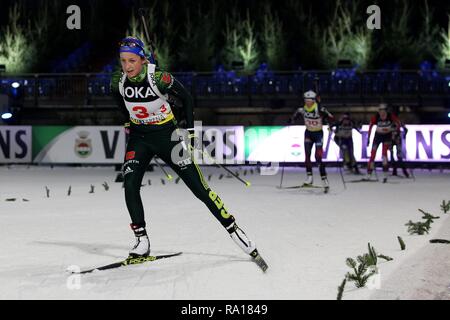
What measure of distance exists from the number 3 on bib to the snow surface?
1457mm

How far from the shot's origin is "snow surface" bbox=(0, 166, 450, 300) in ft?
18.0

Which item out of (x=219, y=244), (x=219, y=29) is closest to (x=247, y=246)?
(x=219, y=244)

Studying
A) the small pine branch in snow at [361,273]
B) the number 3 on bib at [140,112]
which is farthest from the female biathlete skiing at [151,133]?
the small pine branch in snow at [361,273]

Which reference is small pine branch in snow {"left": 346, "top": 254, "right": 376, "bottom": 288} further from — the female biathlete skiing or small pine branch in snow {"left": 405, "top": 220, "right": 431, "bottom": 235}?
small pine branch in snow {"left": 405, "top": 220, "right": 431, "bottom": 235}

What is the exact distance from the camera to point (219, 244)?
7758 millimetres

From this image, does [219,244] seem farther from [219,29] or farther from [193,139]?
[219,29]

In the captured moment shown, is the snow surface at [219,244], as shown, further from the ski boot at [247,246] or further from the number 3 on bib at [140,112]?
the number 3 on bib at [140,112]

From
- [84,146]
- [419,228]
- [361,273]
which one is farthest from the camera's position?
[84,146]

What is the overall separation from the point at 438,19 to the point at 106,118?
2504cm

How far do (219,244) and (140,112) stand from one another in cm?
197

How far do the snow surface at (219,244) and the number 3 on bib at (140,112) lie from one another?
1457 mm

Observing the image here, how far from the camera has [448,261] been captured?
6672 mm
